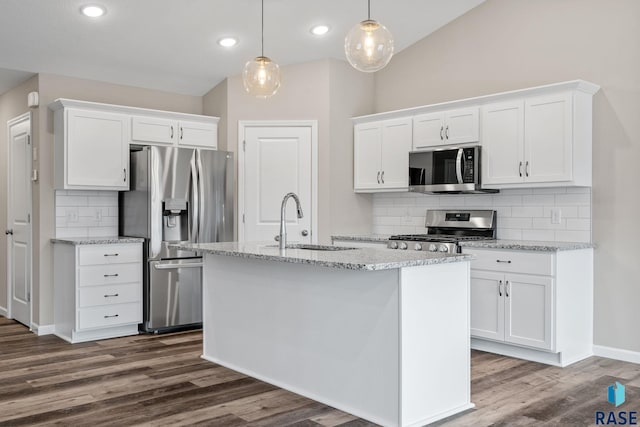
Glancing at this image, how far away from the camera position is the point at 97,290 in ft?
16.6

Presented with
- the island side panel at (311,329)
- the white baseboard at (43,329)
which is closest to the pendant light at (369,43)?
the island side panel at (311,329)

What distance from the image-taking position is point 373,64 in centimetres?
332

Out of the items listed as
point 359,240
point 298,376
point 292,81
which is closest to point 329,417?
point 298,376

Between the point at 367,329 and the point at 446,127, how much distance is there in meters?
2.61

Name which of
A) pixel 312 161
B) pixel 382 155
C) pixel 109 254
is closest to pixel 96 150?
pixel 109 254

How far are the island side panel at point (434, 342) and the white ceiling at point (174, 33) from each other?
2805 mm

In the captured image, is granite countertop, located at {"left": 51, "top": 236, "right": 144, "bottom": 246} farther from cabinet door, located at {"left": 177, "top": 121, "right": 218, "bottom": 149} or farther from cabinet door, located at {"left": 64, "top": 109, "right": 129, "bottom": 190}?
cabinet door, located at {"left": 177, "top": 121, "right": 218, "bottom": 149}

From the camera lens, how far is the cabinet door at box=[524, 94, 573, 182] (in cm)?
428

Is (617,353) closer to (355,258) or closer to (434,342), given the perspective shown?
(434,342)

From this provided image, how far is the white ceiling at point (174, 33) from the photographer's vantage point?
457 centimetres

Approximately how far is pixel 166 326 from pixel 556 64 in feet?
13.2

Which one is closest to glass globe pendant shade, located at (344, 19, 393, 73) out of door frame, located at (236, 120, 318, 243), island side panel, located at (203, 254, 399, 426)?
island side panel, located at (203, 254, 399, 426)

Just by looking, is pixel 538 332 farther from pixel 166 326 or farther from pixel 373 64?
pixel 166 326

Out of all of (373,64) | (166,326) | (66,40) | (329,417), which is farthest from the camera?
(166,326)
